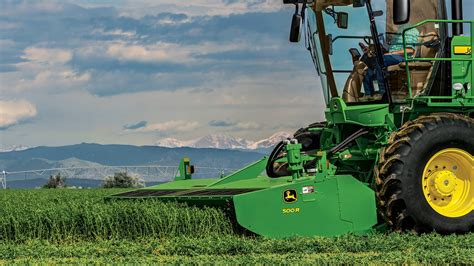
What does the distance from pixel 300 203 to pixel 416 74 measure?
8.33ft

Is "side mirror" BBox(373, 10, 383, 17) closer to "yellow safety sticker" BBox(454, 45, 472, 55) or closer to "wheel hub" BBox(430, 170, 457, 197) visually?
"yellow safety sticker" BBox(454, 45, 472, 55)

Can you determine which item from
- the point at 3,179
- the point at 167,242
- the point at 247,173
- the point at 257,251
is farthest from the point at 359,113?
the point at 3,179

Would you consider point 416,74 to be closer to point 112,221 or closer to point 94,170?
point 112,221

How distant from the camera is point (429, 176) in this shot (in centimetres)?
992

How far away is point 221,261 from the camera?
25.2 ft

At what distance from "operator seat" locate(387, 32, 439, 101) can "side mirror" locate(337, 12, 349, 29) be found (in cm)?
100

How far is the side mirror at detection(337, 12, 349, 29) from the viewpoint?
1123 cm

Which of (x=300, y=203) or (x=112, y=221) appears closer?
(x=300, y=203)

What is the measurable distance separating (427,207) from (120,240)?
3664 mm

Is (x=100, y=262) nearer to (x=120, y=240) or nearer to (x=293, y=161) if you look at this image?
(x=120, y=240)

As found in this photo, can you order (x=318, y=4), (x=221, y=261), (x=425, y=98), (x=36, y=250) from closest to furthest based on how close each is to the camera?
1. (x=221, y=261)
2. (x=36, y=250)
3. (x=425, y=98)
4. (x=318, y=4)

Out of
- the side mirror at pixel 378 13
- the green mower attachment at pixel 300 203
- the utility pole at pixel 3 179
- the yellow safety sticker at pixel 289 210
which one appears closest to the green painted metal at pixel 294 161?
the green mower attachment at pixel 300 203

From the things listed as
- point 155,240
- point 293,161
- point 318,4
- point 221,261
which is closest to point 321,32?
point 318,4

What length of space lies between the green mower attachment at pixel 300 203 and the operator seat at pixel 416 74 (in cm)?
145
